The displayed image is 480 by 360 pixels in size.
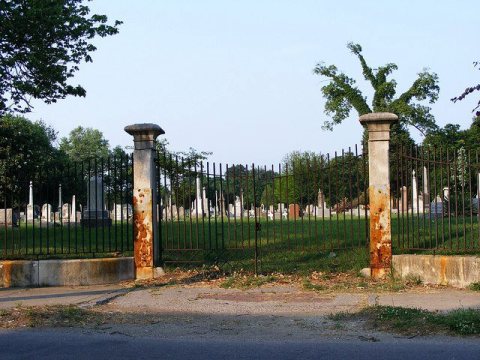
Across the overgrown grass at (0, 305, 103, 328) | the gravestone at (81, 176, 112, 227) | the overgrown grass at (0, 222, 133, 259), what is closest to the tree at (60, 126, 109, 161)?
the gravestone at (81, 176, 112, 227)

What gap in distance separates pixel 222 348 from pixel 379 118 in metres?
6.21

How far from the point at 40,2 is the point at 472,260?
427 inches

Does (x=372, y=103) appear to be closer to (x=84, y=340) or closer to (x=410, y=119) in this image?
(x=410, y=119)

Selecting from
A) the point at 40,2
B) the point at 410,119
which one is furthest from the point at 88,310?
the point at 410,119

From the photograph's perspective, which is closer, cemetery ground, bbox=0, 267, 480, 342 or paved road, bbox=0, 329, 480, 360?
paved road, bbox=0, 329, 480, 360

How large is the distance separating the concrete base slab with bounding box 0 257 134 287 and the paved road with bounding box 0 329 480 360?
4.55 meters

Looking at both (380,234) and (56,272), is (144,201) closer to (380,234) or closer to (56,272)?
(56,272)

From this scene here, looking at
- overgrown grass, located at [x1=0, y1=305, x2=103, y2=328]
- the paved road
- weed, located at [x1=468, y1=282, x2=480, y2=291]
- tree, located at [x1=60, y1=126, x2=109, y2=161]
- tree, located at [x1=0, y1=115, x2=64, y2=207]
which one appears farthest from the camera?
tree, located at [x1=60, y1=126, x2=109, y2=161]

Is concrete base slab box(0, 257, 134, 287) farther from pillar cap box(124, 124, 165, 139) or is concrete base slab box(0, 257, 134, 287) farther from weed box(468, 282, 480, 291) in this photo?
weed box(468, 282, 480, 291)

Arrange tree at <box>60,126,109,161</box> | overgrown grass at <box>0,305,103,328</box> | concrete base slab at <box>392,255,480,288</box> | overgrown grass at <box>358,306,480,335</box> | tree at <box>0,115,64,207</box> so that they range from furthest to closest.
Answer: tree at <box>60,126,109,161</box> < tree at <box>0,115,64,207</box> < concrete base slab at <box>392,255,480,288</box> < overgrown grass at <box>0,305,103,328</box> < overgrown grass at <box>358,306,480,335</box>

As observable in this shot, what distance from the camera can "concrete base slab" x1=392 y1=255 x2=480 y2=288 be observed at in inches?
408

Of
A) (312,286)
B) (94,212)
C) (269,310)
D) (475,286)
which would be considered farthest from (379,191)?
(94,212)

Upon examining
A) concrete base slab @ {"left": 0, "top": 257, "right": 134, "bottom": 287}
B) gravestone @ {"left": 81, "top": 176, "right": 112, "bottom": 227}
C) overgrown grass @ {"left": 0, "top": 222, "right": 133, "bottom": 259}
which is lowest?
concrete base slab @ {"left": 0, "top": 257, "right": 134, "bottom": 287}

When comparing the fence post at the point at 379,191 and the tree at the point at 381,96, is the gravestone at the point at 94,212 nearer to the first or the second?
the fence post at the point at 379,191
